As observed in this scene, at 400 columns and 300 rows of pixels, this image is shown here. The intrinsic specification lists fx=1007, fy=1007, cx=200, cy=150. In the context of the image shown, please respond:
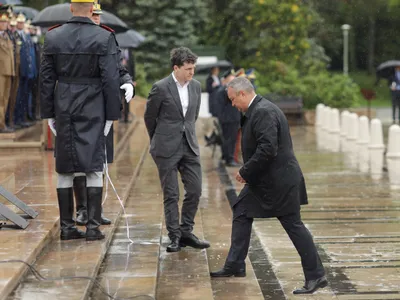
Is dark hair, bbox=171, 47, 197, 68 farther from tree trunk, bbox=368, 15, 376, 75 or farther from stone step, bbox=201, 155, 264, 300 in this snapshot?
tree trunk, bbox=368, 15, 376, 75

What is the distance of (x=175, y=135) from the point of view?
927cm

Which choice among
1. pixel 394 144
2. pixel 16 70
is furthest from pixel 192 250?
pixel 394 144

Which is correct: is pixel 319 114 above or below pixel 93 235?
below

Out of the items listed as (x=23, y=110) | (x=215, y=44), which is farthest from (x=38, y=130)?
(x=215, y=44)

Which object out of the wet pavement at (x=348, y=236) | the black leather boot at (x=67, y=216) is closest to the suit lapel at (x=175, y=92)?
the black leather boot at (x=67, y=216)

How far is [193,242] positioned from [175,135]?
1037 mm

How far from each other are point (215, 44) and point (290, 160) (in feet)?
129

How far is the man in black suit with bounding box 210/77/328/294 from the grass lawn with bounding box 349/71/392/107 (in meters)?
47.3

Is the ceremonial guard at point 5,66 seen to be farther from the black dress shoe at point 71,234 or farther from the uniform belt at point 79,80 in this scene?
the black dress shoe at point 71,234

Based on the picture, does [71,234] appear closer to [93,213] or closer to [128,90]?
[93,213]

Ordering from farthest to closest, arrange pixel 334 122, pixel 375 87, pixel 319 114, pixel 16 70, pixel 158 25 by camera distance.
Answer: pixel 375 87
pixel 158 25
pixel 319 114
pixel 334 122
pixel 16 70

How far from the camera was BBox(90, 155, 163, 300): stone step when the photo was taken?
734cm

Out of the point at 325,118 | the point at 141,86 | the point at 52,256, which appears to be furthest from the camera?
the point at 141,86

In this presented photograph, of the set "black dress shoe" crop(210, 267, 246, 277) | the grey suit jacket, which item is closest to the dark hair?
the grey suit jacket
